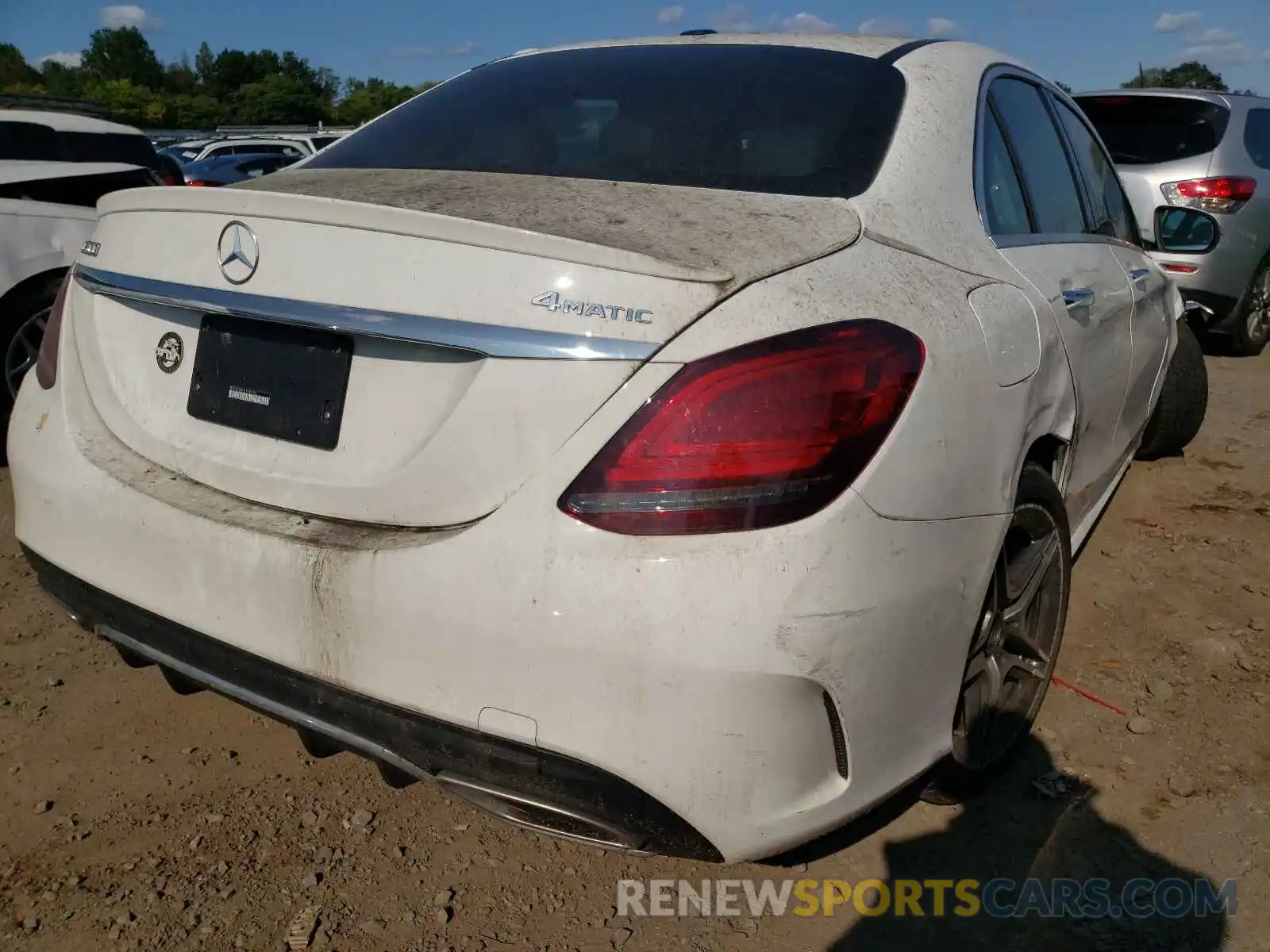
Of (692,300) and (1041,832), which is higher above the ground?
(692,300)

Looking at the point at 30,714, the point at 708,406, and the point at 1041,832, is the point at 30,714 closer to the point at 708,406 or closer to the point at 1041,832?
the point at 708,406

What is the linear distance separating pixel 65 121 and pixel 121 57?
9751 cm

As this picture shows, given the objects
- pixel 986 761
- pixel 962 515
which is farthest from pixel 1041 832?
pixel 962 515

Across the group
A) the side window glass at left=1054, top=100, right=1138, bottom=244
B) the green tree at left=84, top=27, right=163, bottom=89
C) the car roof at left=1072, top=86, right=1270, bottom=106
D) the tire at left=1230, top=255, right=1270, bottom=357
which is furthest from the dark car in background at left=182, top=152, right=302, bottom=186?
the green tree at left=84, top=27, right=163, bottom=89

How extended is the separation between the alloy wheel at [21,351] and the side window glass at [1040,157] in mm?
3952

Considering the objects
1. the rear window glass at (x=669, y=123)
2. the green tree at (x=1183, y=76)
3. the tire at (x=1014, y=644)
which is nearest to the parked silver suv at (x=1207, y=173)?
the tire at (x=1014, y=644)

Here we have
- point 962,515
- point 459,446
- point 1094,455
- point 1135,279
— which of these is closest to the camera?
point 459,446

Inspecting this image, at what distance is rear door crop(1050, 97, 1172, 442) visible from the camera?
122 inches

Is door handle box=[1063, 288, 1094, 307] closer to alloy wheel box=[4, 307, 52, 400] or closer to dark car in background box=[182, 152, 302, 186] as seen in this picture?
alloy wheel box=[4, 307, 52, 400]

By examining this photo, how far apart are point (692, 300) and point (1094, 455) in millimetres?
1825

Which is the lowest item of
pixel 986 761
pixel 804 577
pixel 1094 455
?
pixel 986 761

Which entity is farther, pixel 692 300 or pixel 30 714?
pixel 30 714

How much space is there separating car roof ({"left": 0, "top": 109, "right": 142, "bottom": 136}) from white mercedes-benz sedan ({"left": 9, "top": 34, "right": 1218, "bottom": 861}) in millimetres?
4032

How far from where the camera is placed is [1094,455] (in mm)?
2816
